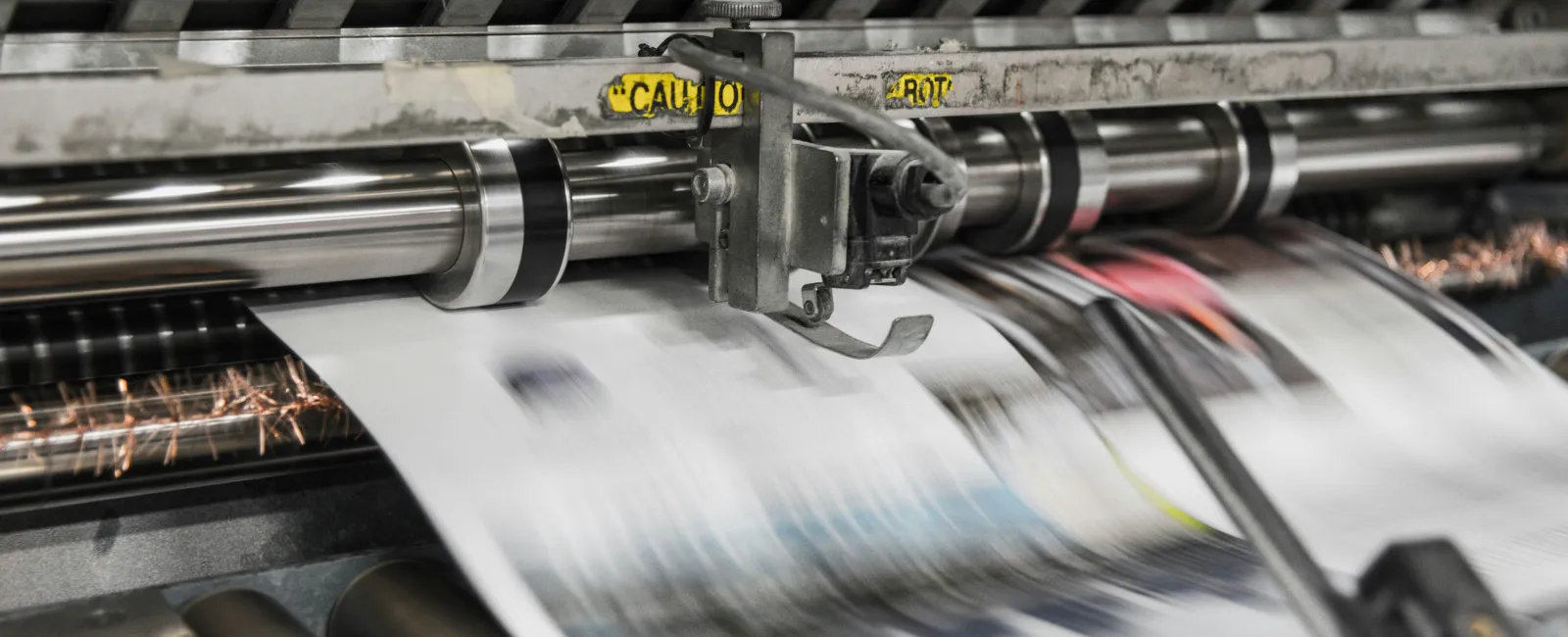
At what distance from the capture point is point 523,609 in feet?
3.87

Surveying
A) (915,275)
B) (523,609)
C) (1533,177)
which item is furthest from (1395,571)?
(1533,177)

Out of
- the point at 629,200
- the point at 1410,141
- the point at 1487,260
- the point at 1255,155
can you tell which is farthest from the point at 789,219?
the point at 1487,260

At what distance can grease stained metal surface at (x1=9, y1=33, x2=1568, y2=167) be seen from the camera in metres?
1.18

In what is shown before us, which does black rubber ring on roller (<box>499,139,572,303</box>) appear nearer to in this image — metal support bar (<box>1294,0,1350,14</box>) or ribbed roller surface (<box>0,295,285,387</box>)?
ribbed roller surface (<box>0,295,285,387</box>)

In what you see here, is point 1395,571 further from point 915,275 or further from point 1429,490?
point 915,275

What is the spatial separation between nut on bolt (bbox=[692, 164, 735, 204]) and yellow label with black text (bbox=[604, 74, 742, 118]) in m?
0.05

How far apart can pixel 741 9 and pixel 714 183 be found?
0.17 metres

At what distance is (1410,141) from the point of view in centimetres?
208

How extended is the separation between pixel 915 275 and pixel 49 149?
0.97 meters

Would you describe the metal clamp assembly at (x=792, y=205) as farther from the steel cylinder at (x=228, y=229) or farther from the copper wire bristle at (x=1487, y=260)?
the copper wire bristle at (x=1487, y=260)

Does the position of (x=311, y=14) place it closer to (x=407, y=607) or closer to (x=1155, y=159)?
(x=407, y=607)

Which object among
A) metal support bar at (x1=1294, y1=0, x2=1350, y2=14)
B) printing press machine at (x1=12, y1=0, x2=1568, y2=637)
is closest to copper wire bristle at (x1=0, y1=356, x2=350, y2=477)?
printing press machine at (x1=12, y1=0, x2=1568, y2=637)

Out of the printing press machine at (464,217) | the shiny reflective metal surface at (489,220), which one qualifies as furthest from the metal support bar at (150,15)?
the shiny reflective metal surface at (489,220)

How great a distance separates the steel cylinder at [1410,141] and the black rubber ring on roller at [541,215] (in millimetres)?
1021
